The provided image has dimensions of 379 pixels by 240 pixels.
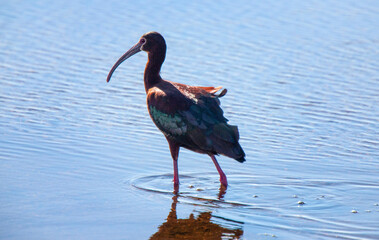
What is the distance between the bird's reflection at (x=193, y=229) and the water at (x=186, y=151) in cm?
2

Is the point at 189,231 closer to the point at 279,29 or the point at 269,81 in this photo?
the point at 269,81

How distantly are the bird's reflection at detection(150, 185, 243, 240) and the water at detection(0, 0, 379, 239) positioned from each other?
0.02 metres

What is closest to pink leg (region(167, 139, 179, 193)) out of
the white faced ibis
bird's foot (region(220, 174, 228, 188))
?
the white faced ibis

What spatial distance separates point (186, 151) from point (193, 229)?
2677 mm

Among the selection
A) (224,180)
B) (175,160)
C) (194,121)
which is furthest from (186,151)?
(194,121)

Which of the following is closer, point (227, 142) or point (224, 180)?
point (227, 142)

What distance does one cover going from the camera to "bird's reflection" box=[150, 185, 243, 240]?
640cm

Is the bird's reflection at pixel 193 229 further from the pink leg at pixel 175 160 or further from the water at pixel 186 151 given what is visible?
the pink leg at pixel 175 160

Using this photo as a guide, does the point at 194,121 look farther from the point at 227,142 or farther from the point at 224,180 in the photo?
the point at 224,180

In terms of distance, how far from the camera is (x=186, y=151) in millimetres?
9219

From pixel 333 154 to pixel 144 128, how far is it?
262cm

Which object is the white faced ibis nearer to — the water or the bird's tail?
the bird's tail

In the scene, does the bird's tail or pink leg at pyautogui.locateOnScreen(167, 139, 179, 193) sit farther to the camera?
pink leg at pyautogui.locateOnScreen(167, 139, 179, 193)

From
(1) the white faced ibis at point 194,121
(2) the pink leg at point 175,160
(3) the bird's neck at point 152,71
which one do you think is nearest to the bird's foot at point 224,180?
(1) the white faced ibis at point 194,121
